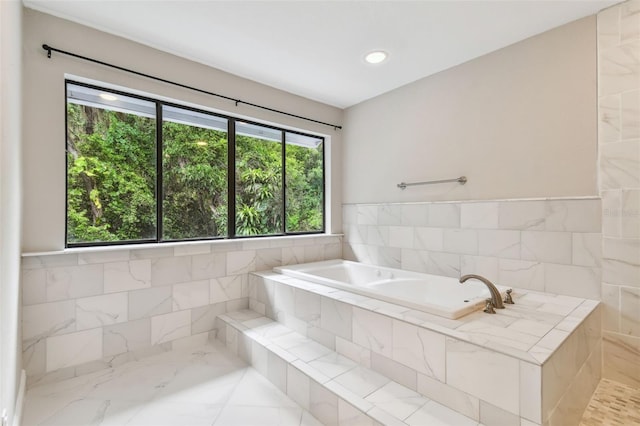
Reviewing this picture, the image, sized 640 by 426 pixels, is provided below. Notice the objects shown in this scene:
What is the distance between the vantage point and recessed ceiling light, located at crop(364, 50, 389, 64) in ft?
8.20

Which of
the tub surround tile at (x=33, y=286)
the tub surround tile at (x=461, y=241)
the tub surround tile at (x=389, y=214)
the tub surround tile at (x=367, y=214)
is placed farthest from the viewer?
the tub surround tile at (x=367, y=214)

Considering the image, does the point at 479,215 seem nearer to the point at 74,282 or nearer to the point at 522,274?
the point at 522,274

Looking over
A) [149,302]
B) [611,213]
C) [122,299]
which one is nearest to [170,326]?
[149,302]

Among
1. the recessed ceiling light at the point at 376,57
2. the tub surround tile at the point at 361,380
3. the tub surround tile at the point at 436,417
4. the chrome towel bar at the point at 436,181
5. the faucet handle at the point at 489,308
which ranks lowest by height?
the tub surround tile at the point at 436,417

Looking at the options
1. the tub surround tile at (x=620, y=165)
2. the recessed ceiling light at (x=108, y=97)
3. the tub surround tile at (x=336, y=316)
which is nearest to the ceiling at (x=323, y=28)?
the recessed ceiling light at (x=108, y=97)

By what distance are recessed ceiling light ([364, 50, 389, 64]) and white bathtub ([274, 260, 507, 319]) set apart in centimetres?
188

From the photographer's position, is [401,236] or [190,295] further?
[401,236]

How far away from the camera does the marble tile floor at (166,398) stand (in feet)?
5.53

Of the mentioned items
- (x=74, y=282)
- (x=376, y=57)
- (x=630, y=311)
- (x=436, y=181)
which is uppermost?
(x=376, y=57)

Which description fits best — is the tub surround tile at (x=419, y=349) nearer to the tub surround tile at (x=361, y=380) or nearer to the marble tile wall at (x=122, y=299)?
the tub surround tile at (x=361, y=380)

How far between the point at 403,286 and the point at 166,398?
6.57ft

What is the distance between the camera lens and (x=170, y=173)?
2.65 m

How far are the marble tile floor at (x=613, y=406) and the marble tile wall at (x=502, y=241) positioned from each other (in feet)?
1.79

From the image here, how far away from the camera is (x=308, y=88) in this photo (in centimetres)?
322
